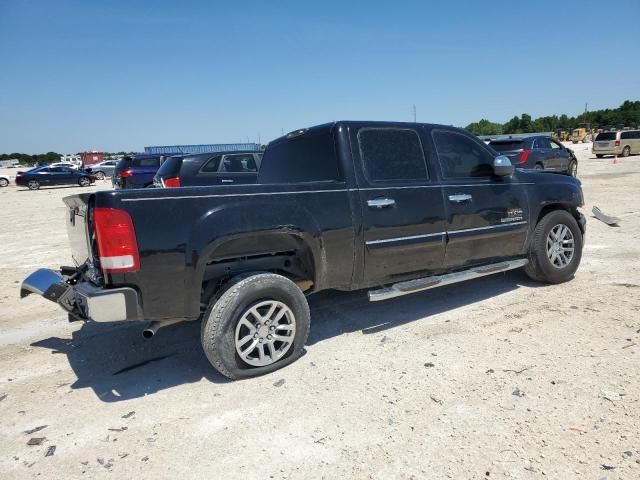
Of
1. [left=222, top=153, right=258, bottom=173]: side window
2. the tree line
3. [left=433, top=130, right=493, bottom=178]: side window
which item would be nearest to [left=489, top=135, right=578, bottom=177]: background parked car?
[left=222, top=153, right=258, bottom=173]: side window

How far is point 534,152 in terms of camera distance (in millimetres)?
14422

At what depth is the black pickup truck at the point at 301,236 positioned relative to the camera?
2.90 metres

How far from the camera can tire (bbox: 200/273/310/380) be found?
3.14 m

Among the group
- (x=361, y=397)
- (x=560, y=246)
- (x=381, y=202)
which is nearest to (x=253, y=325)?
(x=361, y=397)

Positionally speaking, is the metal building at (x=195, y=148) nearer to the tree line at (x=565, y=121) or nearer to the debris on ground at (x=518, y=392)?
the debris on ground at (x=518, y=392)

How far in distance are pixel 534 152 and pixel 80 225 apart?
14313 mm

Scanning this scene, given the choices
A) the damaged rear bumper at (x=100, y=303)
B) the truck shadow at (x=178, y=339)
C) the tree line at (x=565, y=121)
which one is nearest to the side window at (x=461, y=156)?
the truck shadow at (x=178, y=339)

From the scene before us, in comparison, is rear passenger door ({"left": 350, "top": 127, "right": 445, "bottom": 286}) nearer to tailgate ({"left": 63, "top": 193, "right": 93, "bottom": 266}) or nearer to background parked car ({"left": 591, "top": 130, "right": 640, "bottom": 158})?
tailgate ({"left": 63, "top": 193, "right": 93, "bottom": 266})

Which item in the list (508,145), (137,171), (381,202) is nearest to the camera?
(381,202)

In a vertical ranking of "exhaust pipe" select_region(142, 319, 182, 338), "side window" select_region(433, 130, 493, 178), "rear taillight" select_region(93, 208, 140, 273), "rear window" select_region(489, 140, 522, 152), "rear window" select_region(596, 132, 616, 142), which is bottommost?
"exhaust pipe" select_region(142, 319, 182, 338)

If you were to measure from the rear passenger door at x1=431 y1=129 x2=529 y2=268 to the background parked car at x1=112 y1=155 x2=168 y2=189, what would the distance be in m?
14.4

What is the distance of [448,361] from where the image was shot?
→ 3.41 meters

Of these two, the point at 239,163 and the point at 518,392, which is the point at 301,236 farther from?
the point at 239,163

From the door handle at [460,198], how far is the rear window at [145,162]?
1609 cm
